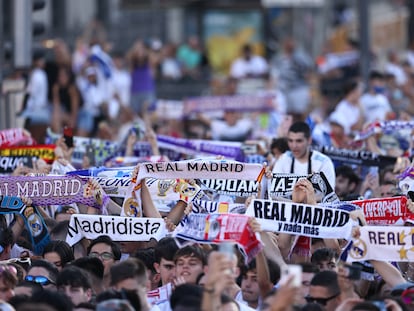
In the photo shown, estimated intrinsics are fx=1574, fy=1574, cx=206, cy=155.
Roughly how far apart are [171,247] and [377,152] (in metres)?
5.98

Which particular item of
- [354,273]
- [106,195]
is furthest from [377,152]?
[354,273]

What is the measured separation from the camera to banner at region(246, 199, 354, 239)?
11703mm

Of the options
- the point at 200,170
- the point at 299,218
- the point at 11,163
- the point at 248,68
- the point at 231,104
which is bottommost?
the point at 248,68

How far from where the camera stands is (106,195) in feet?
45.6

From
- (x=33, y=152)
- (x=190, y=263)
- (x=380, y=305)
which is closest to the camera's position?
(x=380, y=305)

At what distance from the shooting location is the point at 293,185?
1373 cm

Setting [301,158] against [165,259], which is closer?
[165,259]

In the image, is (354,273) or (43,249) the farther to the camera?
(43,249)

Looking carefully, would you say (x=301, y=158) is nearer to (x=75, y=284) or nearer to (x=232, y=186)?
(x=232, y=186)

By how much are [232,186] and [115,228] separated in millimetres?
1591

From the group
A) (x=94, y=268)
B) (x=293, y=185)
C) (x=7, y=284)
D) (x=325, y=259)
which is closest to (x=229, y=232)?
(x=325, y=259)

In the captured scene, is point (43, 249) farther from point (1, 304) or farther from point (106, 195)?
point (1, 304)

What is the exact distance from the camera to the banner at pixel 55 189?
13.7 m

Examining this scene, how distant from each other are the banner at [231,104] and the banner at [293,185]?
939 centimetres
